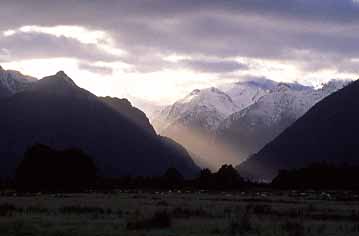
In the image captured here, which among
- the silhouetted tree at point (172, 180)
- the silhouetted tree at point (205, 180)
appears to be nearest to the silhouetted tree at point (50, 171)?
the silhouetted tree at point (172, 180)

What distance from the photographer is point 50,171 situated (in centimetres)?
12175

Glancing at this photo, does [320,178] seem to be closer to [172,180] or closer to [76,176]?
[172,180]

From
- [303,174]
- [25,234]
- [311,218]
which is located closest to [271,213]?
[311,218]

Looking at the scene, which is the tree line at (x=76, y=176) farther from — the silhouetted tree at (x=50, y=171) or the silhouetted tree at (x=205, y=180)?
the silhouetted tree at (x=205, y=180)

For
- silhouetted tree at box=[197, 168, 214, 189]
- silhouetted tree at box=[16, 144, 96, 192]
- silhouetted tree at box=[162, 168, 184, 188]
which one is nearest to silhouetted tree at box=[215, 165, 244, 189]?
silhouetted tree at box=[197, 168, 214, 189]

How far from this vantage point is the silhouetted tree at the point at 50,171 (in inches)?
4722

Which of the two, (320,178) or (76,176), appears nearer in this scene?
(76,176)

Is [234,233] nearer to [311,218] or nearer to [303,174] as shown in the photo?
[311,218]

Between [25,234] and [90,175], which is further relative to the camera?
[90,175]

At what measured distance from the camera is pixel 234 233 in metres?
34.4

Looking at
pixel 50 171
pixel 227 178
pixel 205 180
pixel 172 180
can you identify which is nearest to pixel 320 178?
pixel 227 178

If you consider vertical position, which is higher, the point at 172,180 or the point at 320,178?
the point at 320,178

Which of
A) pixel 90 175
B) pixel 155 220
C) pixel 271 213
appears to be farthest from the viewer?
pixel 90 175

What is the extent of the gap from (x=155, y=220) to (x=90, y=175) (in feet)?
308
